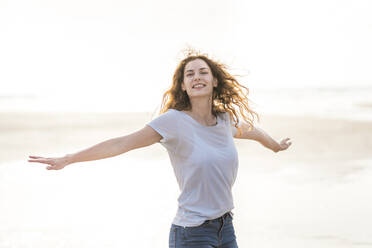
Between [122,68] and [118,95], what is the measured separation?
8.49 metres

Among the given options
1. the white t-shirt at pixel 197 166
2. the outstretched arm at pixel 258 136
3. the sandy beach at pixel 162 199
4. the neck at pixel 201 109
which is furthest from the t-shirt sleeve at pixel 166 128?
the sandy beach at pixel 162 199

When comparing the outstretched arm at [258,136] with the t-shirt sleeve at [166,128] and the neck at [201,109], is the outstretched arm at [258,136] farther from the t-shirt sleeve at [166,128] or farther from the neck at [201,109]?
the t-shirt sleeve at [166,128]

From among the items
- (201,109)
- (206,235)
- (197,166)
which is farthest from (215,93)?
(206,235)

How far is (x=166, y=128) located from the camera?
3.06 meters

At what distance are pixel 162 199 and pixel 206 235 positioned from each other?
3.59 meters

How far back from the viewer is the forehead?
341cm

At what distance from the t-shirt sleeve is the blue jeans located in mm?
489

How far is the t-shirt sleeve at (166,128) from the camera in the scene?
3051 mm

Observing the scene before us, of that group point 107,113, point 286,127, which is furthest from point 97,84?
point 286,127

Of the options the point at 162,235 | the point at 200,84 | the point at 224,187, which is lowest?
the point at 162,235

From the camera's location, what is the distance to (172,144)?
308cm

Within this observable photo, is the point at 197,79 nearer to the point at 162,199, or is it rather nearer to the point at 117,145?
the point at 117,145

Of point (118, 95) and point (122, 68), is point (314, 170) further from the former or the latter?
point (122, 68)

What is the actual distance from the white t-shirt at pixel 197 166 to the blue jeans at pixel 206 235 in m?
0.04
